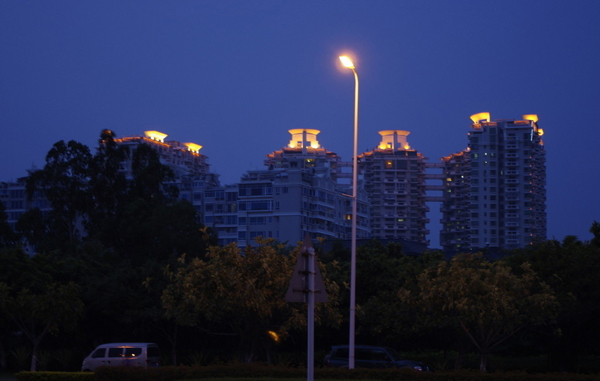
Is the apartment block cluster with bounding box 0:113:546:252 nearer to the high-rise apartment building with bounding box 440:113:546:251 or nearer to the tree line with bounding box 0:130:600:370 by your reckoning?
the high-rise apartment building with bounding box 440:113:546:251

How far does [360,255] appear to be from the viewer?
3506cm

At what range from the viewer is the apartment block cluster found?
12950 cm

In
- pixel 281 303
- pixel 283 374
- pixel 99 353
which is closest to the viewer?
pixel 283 374

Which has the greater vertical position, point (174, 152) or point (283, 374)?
point (174, 152)

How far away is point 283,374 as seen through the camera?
23.5 meters

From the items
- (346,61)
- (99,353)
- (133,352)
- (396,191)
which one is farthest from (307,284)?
(396,191)

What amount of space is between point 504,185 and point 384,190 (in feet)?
81.6

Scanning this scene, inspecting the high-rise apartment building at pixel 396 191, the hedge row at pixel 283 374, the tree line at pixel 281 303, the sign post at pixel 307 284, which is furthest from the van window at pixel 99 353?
the high-rise apartment building at pixel 396 191

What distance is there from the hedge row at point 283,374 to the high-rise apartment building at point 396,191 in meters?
143

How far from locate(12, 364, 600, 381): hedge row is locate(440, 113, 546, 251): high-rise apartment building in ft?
455

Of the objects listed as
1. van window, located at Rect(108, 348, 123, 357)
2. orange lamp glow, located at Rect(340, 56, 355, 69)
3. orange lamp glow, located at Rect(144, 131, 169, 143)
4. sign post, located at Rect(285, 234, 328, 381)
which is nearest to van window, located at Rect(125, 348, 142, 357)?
van window, located at Rect(108, 348, 123, 357)

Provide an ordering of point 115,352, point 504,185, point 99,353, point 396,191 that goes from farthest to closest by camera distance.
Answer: point 396,191, point 504,185, point 99,353, point 115,352

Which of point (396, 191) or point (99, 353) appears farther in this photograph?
point (396, 191)

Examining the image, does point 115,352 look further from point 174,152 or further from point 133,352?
point 174,152
